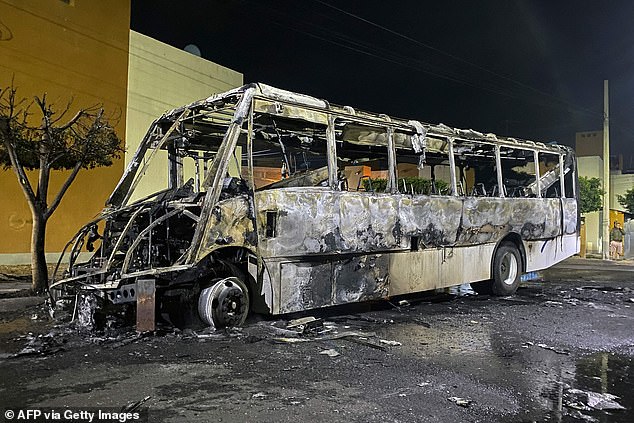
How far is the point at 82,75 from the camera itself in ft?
50.3

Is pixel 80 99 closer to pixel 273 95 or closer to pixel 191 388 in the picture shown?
pixel 273 95

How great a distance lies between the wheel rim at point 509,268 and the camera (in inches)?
412

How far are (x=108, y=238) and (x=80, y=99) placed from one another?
10.1 meters

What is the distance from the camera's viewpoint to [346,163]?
9867 mm

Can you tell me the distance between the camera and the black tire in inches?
401

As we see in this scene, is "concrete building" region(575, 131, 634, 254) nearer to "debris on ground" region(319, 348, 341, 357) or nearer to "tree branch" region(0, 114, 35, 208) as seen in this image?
"debris on ground" region(319, 348, 341, 357)

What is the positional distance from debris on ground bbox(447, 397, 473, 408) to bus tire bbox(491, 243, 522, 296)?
20.8ft

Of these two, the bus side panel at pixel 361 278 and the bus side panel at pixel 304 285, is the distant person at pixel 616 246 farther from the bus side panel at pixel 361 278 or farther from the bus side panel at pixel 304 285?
the bus side panel at pixel 304 285

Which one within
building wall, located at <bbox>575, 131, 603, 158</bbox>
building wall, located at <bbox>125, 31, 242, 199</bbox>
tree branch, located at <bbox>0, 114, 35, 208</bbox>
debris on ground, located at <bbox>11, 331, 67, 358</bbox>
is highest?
building wall, located at <bbox>575, 131, 603, 158</bbox>

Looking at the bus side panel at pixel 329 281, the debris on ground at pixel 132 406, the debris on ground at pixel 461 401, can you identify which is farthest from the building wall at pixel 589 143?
the debris on ground at pixel 132 406

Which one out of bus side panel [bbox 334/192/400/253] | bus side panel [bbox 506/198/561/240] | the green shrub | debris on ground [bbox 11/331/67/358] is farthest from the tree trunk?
bus side panel [bbox 506/198/561/240]

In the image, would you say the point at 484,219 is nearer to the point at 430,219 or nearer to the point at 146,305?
the point at 430,219

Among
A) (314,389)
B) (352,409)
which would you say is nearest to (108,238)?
(314,389)

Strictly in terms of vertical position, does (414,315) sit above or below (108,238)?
below
